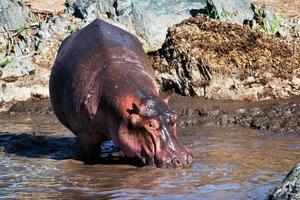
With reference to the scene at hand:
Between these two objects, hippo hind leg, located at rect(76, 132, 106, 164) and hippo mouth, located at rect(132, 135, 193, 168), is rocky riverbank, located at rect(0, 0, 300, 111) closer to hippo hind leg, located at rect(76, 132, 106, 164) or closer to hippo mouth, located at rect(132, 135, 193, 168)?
hippo hind leg, located at rect(76, 132, 106, 164)

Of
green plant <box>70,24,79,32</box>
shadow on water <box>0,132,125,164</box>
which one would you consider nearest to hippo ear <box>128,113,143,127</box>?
shadow on water <box>0,132,125,164</box>

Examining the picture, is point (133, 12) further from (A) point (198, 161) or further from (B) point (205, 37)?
(A) point (198, 161)

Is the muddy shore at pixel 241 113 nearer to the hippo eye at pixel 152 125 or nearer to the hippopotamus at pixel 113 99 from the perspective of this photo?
the hippopotamus at pixel 113 99

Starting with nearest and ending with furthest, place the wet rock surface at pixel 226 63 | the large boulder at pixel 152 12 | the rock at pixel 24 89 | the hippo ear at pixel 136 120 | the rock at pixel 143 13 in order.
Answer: the hippo ear at pixel 136 120 < the wet rock surface at pixel 226 63 < the rock at pixel 24 89 < the large boulder at pixel 152 12 < the rock at pixel 143 13

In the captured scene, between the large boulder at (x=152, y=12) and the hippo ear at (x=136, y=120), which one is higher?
the large boulder at (x=152, y=12)

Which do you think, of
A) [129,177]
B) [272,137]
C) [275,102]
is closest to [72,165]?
[129,177]

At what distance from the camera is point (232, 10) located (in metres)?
12.5

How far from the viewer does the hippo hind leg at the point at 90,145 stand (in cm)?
741

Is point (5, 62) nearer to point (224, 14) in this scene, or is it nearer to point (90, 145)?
point (224, 14)

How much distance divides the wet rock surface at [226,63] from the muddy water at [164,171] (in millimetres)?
1165

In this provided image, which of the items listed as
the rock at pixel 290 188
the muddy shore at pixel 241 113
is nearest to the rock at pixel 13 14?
the muddy shore at pixel 241 113

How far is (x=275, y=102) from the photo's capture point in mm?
9680

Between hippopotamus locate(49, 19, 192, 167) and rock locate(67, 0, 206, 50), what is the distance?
483 cm

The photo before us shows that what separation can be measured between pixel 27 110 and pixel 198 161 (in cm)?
494
